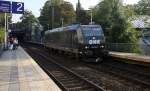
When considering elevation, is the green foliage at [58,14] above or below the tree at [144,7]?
above

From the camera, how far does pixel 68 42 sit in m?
32.2

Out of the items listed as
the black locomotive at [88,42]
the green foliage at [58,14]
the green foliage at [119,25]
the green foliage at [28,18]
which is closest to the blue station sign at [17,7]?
the green foliage at [119,25]

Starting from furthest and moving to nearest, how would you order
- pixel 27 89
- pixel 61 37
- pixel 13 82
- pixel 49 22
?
pixel 49 22
pixel 61 37
pixel 13 82
pixel 27 89

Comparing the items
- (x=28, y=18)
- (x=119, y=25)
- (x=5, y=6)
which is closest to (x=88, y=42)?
(x=5, y=6)

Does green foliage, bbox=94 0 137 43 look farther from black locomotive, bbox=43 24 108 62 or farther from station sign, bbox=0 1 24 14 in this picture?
black locomotive, bbox=43 24 108 62

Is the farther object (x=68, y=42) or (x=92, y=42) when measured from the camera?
(x=68, y=42)

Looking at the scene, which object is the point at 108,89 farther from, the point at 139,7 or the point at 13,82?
the point at 139,7

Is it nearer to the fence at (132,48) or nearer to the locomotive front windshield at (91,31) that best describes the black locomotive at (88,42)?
the locomotive front windshield at (91,31)

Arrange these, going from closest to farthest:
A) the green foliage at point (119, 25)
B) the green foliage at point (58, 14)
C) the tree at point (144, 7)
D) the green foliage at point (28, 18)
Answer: the tree at point (144, 7)
the green foliage at point (119, 25)
the green foliage at point (58, 14)
the green foliage at point (28, 18)

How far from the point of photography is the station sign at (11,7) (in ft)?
134

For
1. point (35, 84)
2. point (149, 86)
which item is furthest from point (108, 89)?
point (35, 84)

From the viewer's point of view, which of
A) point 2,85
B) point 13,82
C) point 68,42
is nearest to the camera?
point 2,85

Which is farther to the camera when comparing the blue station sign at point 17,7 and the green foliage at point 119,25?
the green foliage at point 119,25

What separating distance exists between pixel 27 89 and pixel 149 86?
480 centimetres
